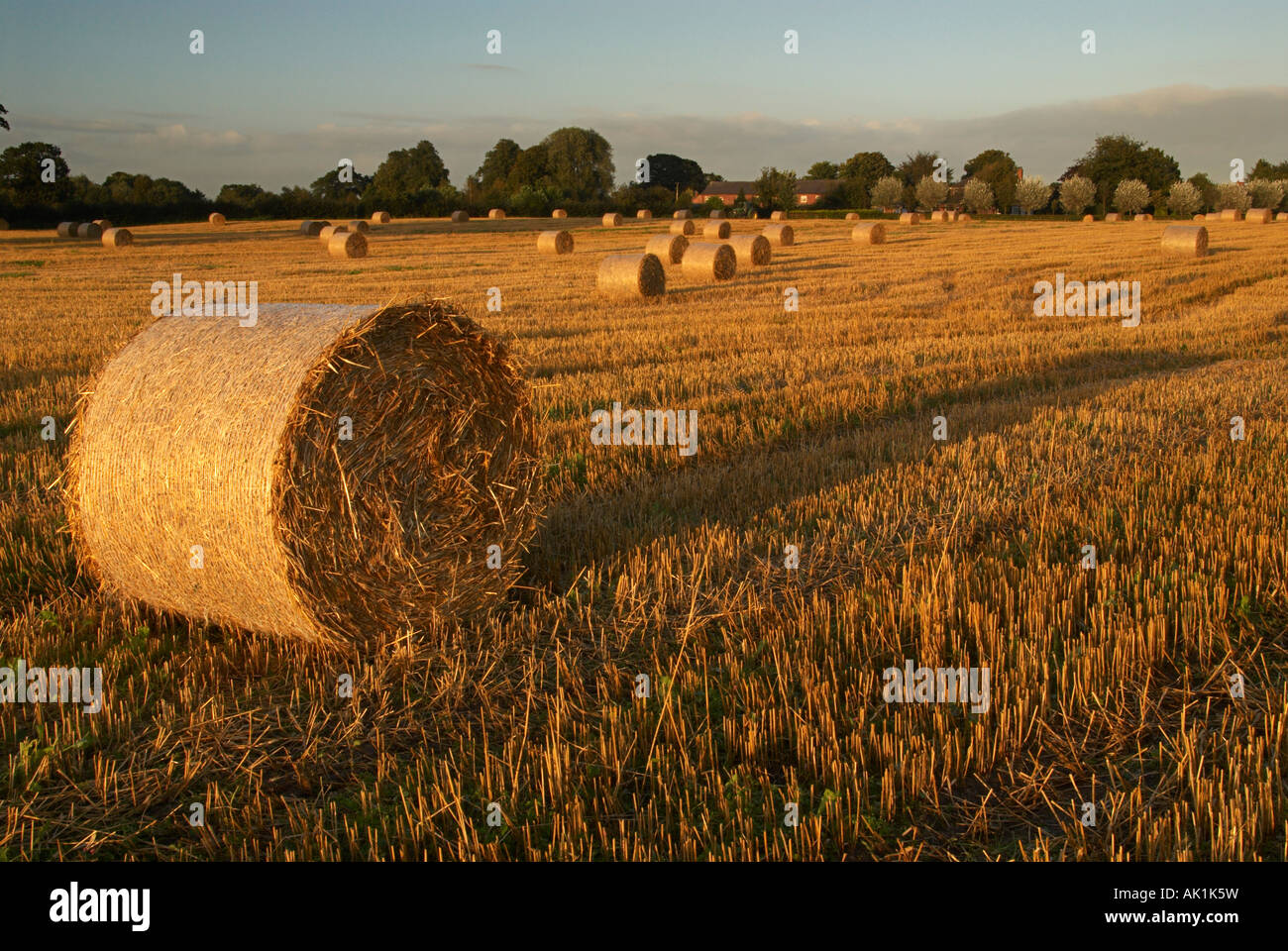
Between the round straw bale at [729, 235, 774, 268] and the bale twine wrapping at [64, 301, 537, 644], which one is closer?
the bale twine wrapping at [64, 301, 537, 644]

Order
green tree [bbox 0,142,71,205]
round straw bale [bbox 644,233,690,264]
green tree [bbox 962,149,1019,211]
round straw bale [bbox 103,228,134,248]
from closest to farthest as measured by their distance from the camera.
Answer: round straw bale [bbox 644,233,690,264], round straw bale [bbox 103,228,134,248], green tree [bbox 0,142,71,205], green tree [bbox 962,149,1019,211]

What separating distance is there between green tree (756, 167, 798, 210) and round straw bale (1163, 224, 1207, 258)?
4560 cm

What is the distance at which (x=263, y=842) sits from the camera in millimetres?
3578

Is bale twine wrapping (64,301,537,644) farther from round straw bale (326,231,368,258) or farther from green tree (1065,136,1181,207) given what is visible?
green tree (1065,136,1181,207)

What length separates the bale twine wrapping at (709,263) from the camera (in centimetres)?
2459

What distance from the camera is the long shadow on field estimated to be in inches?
259

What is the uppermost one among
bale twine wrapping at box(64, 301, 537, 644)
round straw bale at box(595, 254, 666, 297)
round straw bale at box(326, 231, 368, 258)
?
round straw bale at box(326, 231, 368, 258)

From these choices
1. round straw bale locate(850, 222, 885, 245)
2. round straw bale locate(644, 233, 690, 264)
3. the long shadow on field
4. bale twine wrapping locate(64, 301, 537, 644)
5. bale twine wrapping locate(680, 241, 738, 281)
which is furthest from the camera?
round straw bale locate(850, 222, 885, 245)

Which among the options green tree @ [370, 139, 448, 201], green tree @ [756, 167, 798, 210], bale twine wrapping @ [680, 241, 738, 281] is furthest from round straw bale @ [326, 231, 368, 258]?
green tree @ [370, 139, 448, 201]

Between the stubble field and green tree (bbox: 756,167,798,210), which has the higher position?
green tree (bbox: 756,167,798,210)

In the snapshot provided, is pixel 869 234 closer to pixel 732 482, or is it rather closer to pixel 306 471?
pixel 732 482

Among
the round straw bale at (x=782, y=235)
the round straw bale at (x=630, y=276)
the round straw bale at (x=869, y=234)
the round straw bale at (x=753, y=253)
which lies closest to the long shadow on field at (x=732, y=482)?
the round straw bale at (x=630, y=276)

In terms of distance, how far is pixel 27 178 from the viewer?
57406 mm
